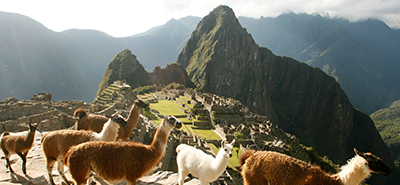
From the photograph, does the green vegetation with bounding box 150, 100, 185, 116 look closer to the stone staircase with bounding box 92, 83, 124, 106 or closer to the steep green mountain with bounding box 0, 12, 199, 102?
the stone staircase with bounding box 92, 83, 124, 106

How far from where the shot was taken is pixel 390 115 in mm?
126875

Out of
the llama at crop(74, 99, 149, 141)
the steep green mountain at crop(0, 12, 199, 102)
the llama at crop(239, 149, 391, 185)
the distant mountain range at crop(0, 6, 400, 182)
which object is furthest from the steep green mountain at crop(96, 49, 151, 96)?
the llama at crop(239, 149, 391, 185)

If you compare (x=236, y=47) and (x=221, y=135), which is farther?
(x=236, y=47)

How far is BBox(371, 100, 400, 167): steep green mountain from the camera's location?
98.0 metres

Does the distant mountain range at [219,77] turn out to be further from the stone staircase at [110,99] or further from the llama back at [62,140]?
the llama back at [62,140]

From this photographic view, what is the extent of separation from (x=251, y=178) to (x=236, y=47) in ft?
607

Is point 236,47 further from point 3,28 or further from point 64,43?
point 3,28

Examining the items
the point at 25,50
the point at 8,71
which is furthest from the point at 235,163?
the point at 25,50

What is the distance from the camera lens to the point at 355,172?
3.64 metres

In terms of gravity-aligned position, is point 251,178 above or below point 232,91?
above

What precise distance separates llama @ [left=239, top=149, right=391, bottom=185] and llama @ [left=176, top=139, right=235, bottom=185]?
17.2 inches

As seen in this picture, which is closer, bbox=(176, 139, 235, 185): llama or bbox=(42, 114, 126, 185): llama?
bbox=(176, 139, 235, 185): llama

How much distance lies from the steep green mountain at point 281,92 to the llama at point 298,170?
143181mm

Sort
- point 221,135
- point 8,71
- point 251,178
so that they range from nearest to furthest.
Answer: point 251,178 < point 221,135 < point 8,71
